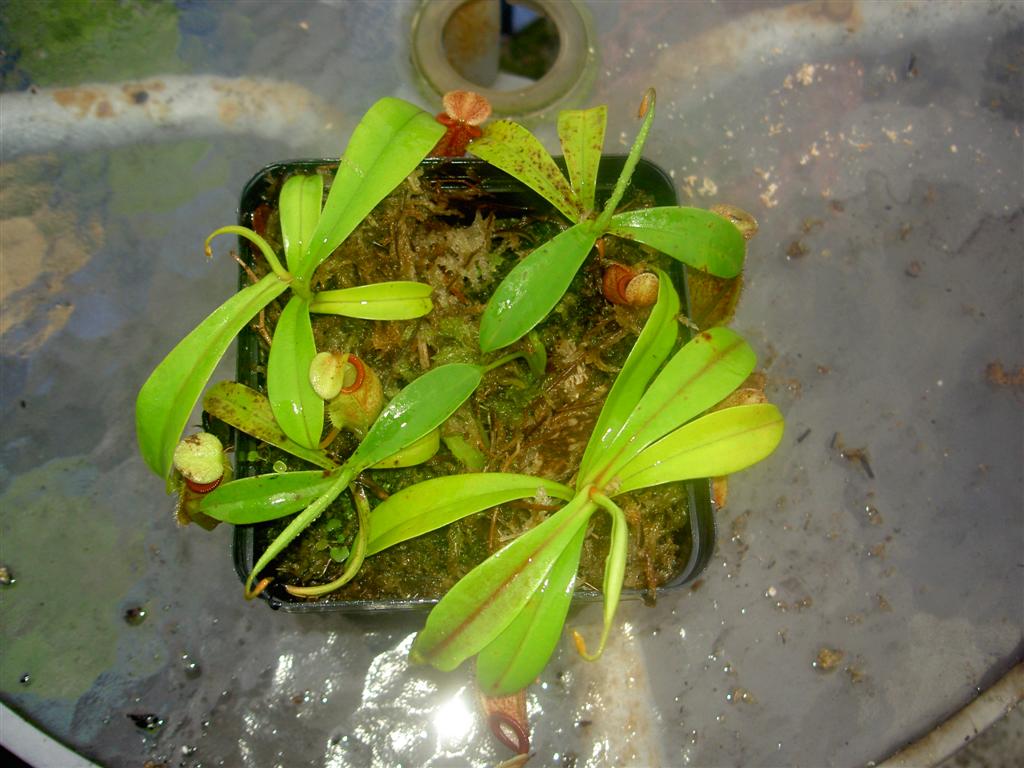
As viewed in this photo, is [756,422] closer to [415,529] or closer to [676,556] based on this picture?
[676,556]

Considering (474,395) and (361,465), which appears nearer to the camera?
(361,465)

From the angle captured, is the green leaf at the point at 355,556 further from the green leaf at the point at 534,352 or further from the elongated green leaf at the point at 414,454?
the green leaf at the point at 534,352

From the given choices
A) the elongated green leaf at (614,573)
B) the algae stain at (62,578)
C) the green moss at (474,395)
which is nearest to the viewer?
the elongated green leaf at (614,573)

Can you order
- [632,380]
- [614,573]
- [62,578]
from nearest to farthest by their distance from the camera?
[614,573], [632,380], [62,578]

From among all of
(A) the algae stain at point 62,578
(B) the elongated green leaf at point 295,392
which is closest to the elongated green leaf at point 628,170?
(B) the elongated green leaf at point 295,392

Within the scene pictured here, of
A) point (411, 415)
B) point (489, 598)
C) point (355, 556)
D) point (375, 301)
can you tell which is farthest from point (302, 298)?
point (489, 598)

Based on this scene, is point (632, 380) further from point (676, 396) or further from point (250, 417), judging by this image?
point (250, 417)
